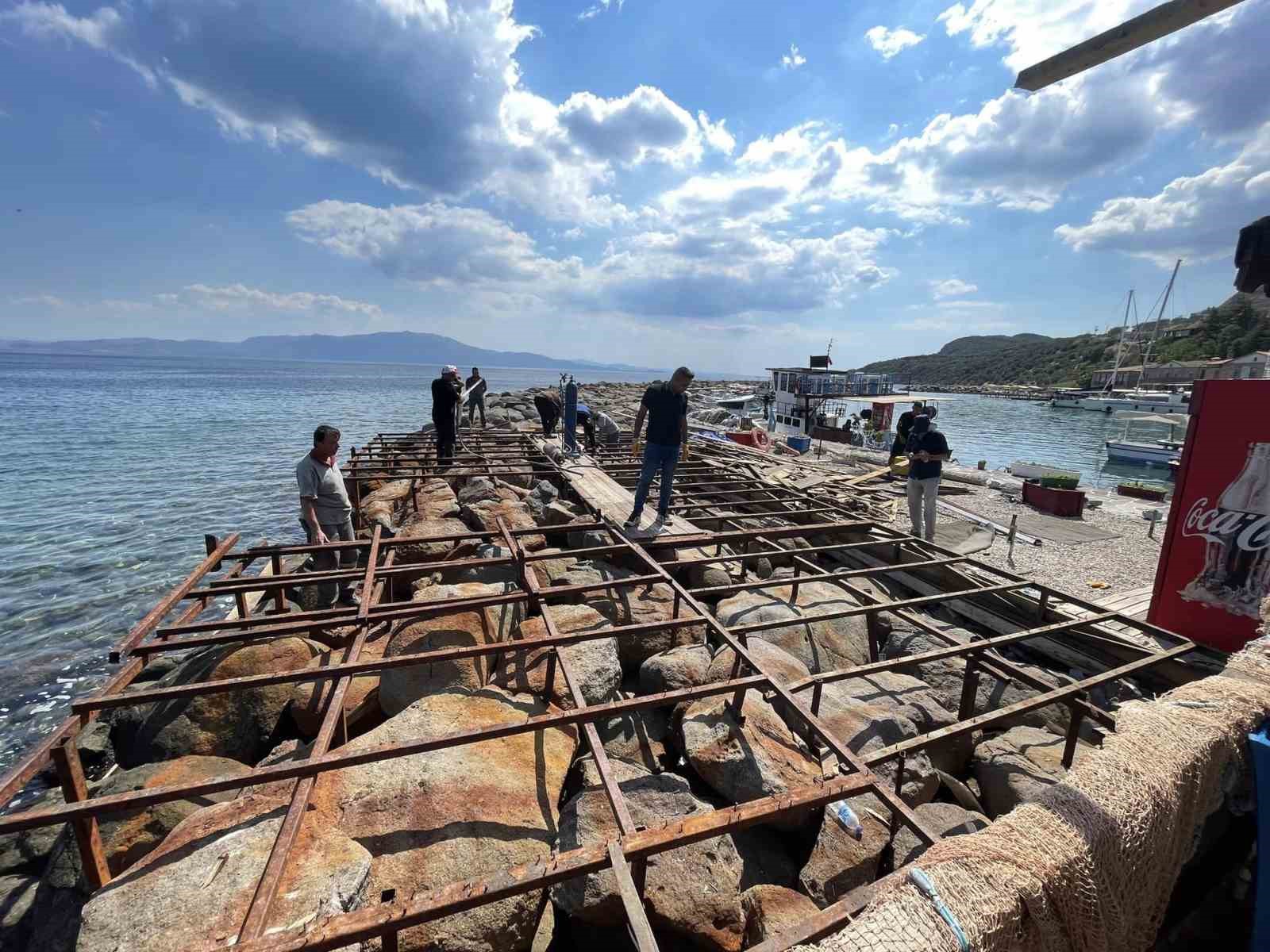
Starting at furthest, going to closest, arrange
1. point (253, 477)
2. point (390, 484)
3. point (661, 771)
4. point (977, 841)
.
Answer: point (253, 477)
point (390, 484)
point (661, 771)
point (977, 841)

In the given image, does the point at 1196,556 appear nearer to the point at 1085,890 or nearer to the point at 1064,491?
the point at 1085,890

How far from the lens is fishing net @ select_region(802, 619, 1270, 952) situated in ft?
5.61

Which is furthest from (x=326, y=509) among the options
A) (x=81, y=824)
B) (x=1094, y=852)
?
(x=1094, y=852)

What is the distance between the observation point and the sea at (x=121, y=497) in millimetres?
9000

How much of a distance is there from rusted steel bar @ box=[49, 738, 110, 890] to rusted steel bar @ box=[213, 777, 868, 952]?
1.45 meters

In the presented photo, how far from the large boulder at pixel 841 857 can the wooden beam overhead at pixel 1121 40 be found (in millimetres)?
4033

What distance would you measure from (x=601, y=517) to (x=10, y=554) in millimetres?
15392

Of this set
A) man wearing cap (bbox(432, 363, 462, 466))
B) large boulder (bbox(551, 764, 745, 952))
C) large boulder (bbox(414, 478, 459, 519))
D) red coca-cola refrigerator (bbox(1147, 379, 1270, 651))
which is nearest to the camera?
large boulder (bbox(551, 764, 745, 952))

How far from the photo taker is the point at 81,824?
2.84 metres

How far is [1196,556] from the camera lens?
5.46m

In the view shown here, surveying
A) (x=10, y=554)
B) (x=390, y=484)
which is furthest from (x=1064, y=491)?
(x=10, y=554)

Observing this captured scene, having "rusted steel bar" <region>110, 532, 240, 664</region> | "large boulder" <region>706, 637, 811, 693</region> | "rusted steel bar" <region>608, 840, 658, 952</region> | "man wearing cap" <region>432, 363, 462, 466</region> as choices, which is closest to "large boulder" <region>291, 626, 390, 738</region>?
"rusted steel bar" <region>110, 532, 240, 664</region>

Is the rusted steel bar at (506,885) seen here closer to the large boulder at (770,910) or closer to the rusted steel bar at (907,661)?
the large boulder at (770,910)

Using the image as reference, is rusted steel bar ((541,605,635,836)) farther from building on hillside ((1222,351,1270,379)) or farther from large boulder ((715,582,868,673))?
building on hillside ((1222,351,1270,379))
